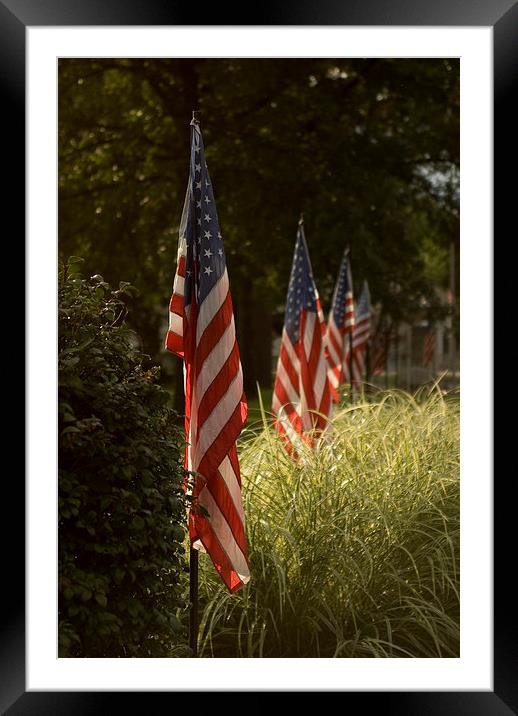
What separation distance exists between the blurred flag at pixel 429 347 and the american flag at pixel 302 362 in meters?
18.9

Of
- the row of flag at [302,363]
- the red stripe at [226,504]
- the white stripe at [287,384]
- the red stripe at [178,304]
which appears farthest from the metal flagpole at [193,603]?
the white stripe at [287,384]

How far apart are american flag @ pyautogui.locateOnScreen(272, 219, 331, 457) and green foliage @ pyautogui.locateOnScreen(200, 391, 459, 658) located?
2.37 m

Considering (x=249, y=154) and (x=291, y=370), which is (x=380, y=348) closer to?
(x=249, y=154)

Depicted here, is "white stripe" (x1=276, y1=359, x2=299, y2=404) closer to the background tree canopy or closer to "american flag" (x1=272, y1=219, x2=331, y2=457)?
"american flag" (x1=272, y1=219, x2=331, y2=457)

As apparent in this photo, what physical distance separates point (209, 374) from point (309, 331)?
16.5ft

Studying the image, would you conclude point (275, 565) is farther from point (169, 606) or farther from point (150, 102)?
point (150, 102)

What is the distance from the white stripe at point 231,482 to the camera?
4.91 m

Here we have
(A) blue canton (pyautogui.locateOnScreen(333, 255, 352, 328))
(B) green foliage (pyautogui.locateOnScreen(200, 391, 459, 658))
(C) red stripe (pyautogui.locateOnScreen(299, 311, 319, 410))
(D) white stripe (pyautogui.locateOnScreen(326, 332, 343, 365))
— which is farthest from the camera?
(A) blue canton (pyautogui.locateOnScreen(333, 255, 352, 328))

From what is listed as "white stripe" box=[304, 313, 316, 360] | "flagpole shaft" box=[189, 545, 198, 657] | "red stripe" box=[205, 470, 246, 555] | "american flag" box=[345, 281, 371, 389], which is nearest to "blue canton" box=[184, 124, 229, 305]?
"red stripe" box=[205, 470, 246, 555]

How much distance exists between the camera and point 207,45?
159 inches

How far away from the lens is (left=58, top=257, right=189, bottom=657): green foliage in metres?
4.14

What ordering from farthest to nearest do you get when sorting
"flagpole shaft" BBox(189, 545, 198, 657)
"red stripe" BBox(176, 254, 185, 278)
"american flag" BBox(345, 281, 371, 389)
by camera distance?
"american flag" BBox(345, 281, 371, 389), "red stripe" BBox(176, 254, 185, 278), "flagpole shaft" BBox(189, 545, 198, 657)
